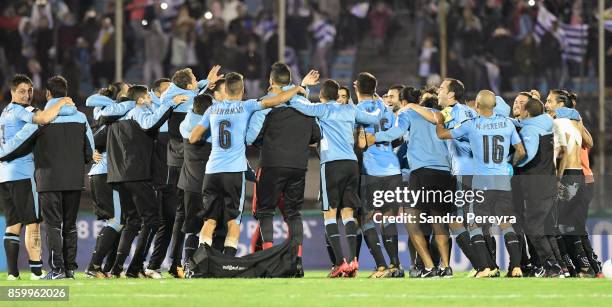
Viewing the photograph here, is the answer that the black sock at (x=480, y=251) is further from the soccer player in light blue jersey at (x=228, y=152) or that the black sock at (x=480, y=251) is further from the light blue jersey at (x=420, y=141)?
the soccer player in light blue jersey at (x=228, y=152)

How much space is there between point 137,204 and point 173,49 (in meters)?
10.2

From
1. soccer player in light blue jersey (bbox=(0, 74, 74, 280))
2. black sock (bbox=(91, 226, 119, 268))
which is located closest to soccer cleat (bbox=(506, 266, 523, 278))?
black sock (bbox=(91, 226, 119, 268))

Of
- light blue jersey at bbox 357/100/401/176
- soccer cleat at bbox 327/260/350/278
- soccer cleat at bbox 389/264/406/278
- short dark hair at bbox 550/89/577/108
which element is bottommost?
soccer cleat at bbox 389/264/406/278

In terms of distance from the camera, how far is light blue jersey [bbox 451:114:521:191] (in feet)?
43.4

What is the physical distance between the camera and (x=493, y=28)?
78.0 ft

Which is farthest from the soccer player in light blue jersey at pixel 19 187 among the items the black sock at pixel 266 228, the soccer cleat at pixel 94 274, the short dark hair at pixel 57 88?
the black sock at pixel 266 228

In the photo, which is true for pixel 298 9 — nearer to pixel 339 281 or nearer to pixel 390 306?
pixel 339 281

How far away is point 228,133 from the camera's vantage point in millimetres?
12750

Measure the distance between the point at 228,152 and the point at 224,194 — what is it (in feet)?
1.39

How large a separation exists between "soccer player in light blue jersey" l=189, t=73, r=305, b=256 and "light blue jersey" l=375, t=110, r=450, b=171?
1287mm

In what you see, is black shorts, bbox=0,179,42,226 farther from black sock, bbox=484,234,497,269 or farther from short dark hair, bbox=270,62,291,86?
black sock, bbox=484,234,497,269

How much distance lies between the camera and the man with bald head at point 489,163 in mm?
13234

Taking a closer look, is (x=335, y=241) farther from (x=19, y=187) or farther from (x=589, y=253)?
(x=19, y=187)

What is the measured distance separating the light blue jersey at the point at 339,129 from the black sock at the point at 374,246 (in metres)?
0.86
